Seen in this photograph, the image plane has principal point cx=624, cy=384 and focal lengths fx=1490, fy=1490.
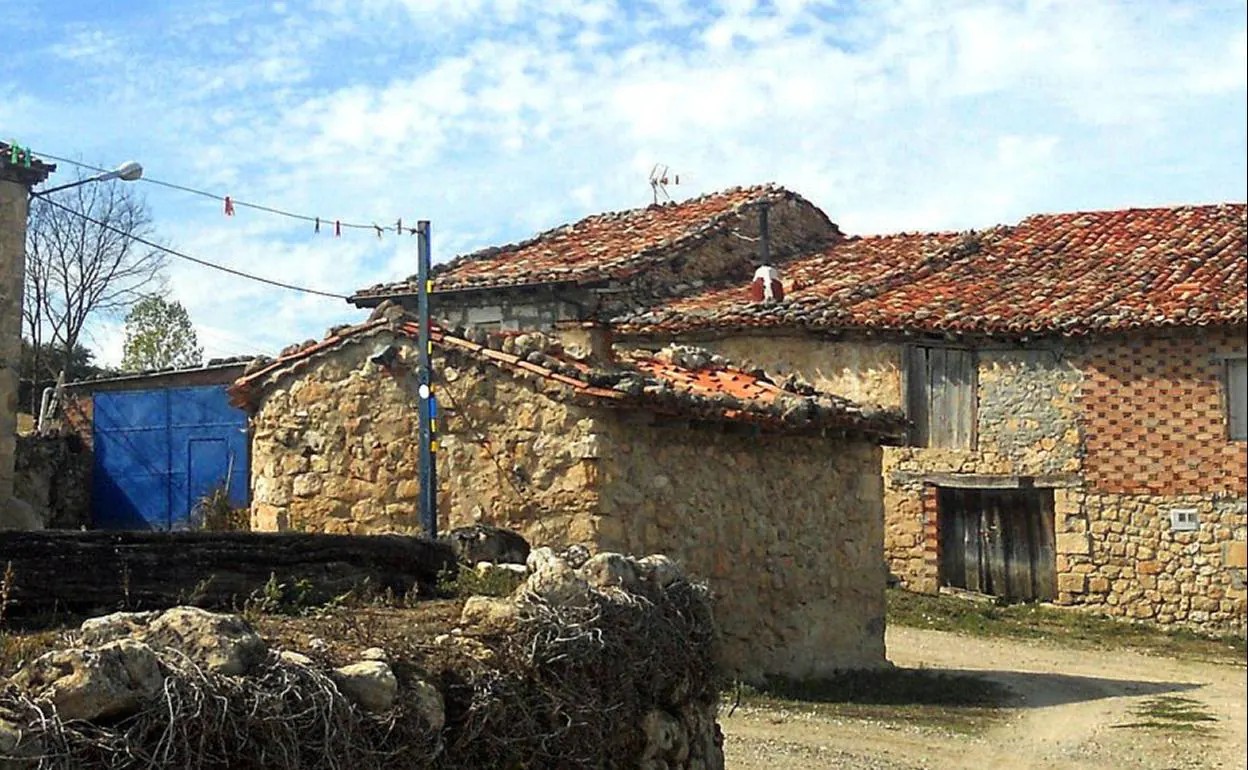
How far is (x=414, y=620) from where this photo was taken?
5.84 meters

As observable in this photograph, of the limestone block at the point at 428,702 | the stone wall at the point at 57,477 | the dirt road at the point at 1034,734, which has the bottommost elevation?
the dirt road at the point at 1034,734

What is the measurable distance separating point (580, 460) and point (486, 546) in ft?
8.32

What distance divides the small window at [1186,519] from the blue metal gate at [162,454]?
11.4 metres

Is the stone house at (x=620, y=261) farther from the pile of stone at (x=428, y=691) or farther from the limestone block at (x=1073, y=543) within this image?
the pile of stone at (x=428, y=691)

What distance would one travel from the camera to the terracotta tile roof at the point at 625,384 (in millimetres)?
10398

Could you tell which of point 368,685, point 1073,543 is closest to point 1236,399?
point 1073,543

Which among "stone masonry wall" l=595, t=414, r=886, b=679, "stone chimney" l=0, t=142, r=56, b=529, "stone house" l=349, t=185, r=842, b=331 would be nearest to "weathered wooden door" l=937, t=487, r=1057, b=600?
"stone house" l=349, t=185, r=842, b=331

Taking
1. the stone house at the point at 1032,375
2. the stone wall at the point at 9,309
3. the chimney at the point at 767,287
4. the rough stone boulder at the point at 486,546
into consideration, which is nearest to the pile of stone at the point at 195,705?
the rough stone boulder at the point at 486,546

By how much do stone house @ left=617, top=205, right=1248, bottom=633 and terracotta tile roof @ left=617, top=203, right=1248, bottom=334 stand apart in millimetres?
44

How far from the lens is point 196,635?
4.23m

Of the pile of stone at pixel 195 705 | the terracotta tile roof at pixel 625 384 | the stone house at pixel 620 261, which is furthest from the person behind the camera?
the stone house at pixel 620 261

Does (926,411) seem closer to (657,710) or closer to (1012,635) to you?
(1012,635)

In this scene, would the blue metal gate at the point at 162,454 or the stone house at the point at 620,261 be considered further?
the stone house at the point at 620,261

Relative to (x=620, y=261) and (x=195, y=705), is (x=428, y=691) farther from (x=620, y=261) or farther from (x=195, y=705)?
(x=620, y=261)
